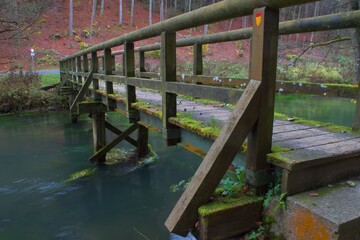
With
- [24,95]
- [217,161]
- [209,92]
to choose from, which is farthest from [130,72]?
[24,95]

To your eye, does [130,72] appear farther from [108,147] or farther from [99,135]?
[99,135]

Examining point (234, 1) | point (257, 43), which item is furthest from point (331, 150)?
point (234, 1)

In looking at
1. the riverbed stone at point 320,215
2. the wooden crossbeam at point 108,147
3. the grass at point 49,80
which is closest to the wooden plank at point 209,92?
the riverbed stone at point 320,215

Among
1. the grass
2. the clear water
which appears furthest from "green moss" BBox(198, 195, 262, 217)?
the grass

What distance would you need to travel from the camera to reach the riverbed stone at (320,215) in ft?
5.45

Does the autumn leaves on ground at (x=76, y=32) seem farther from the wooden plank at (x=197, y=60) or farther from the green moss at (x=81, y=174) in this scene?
the wooden plank at (x=197, y=60)

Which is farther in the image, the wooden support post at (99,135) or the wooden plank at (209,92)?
the wooden support post at (99,135)

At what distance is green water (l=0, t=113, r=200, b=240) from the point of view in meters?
5.78

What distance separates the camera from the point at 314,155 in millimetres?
2090

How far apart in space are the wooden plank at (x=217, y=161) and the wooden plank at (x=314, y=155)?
0.90 feet

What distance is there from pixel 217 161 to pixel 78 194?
234 inches

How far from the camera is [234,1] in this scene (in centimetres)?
219

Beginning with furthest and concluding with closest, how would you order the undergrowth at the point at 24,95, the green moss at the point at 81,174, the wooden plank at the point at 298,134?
the undergrowth at the point at 24,95
the green moss at the point at 81,174
the wooden plank at the point at 298,134

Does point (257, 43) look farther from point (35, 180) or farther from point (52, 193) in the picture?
point (35, 180)
